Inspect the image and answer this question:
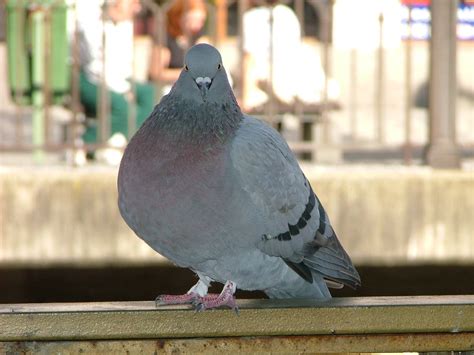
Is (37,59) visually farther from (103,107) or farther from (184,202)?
(184,202)

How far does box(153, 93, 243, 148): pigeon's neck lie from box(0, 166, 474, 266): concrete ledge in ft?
10.1

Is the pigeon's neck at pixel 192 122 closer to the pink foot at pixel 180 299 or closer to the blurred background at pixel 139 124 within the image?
the pink foot at pixel 180 299

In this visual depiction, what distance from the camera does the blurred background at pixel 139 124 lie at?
631 centimetres

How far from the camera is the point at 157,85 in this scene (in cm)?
785

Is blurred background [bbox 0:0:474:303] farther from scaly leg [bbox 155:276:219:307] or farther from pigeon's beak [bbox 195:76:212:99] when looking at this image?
pigeon's beak [bbox 195:76:212:99]

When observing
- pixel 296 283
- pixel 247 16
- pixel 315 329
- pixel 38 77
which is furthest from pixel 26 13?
pixel 315 329

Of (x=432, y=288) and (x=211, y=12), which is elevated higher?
(x=211, y=12)

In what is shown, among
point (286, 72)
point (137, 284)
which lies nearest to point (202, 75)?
point (286, 72)

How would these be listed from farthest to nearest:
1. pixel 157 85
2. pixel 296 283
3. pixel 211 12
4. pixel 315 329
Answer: pixel 157 85
pixel 211 12
pixel 296 283
pixel 315 329

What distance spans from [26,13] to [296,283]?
483 cm

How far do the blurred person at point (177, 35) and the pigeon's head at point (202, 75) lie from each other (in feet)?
13.6

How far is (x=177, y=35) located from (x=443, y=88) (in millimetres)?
2137

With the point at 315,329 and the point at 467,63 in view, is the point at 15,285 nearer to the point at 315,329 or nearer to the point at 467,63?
the point at 315,329

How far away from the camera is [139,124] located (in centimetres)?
775
